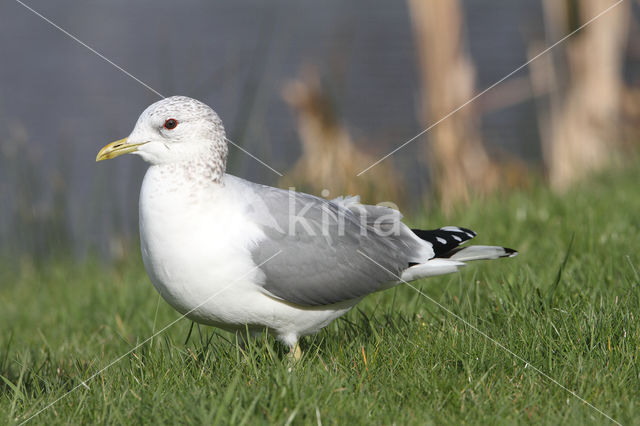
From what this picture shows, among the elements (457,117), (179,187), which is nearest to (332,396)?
(179,187)

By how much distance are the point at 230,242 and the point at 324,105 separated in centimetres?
519

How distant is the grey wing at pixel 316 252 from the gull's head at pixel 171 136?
36cm

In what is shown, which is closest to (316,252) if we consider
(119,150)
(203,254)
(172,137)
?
(203,254)

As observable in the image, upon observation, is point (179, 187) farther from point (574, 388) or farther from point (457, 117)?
point (457, 117)

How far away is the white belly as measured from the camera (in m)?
3.28

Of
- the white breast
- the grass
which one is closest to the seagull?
the white breast

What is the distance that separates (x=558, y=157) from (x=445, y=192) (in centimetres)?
186

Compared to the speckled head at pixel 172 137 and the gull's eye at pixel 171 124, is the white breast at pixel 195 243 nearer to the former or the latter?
the speckled head at pixel 172 137

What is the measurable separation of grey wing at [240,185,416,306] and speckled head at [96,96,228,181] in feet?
1.09

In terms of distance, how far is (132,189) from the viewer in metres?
6.69

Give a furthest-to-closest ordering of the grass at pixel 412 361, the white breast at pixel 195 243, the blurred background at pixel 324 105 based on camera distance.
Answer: the blurred background at pixel 324 105
the white breast at pixel 195 243
the grass at pixel 412 361

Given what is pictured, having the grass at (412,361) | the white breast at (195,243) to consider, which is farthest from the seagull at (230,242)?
the grass at (412,361)

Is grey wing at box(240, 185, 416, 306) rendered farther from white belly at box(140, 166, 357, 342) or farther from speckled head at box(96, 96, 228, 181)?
speckled head at box(96, 96, 228, 181)

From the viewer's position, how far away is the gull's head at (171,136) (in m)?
3.43
